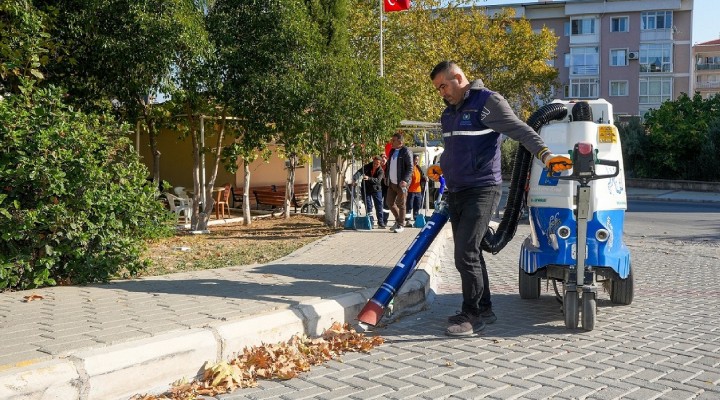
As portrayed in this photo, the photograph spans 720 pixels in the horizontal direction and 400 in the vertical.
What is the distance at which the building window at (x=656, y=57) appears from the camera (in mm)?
61219

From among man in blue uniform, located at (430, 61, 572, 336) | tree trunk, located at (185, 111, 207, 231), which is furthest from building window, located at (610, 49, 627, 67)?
man in blue uniform, located at (430, 61, 572, 336)

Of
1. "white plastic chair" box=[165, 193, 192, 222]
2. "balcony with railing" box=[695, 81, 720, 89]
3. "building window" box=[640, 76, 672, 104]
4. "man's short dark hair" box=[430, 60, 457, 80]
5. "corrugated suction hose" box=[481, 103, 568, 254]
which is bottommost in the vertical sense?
"white plastic chair" box=[165, 193, 192, 222]

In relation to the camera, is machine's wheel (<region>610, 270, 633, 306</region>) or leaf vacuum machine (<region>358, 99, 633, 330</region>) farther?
machine's wheel (<region>610, 270, 633, 306</region>)

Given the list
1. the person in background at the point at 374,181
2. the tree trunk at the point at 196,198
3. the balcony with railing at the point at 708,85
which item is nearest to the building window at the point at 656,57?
the balcony with railing at the point at 708,85

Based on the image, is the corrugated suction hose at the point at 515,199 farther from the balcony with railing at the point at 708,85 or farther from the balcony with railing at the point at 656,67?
the balcony with railing at the point at 708,85

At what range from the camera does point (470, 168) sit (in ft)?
19.7

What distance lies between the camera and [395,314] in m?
6.75

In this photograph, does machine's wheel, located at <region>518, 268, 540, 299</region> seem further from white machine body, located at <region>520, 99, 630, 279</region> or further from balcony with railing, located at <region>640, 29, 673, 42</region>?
balcony with railing, located at <region>640, 29, 673, 42</region>

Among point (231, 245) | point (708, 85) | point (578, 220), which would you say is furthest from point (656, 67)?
point (578, 220)

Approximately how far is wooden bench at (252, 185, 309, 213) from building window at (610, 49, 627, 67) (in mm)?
48170

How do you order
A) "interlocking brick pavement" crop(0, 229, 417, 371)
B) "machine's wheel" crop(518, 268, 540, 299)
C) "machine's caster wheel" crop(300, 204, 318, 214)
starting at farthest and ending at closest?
"machine's caster wheel" crop(300, 204, 318, 214) < "machine's wheel" crop(518, 268, 540, 299) < "interlocking brick pavement" crop(0, 229, 417, 371)

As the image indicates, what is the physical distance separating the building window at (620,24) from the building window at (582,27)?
1.61m

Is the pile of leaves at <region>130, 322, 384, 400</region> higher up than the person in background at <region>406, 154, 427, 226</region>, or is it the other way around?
the person in background at <region>406, 154, 427, 226</region>

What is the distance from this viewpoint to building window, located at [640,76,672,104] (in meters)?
61.7
